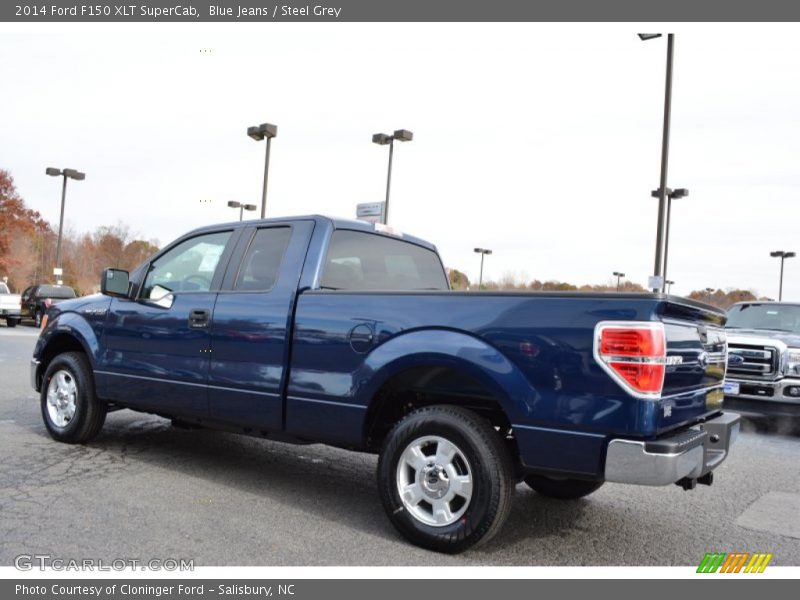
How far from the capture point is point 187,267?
5.46 m

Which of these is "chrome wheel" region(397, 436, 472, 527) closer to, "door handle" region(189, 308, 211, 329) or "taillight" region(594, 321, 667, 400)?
"taillight" region(594, 321, 667, 400)

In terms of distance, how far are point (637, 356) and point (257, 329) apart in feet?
8.27

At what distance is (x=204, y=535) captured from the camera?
3820mm

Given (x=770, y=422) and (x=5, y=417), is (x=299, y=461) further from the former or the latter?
(x=770, y=422)

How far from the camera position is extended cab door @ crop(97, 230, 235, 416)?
4957 millimetres

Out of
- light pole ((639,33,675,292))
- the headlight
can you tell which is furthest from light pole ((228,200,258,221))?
the headlight

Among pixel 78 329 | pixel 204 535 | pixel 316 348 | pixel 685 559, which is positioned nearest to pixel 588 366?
pixel 685 559

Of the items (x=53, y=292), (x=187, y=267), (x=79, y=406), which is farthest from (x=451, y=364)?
(x=53, y=292)

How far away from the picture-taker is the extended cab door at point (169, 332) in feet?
16.3

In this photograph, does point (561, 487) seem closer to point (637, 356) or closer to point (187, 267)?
point (637, 356)

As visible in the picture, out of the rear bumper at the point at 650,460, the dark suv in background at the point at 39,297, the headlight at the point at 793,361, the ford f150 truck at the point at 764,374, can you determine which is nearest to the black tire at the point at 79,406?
the rear bumper at the point at 650,460

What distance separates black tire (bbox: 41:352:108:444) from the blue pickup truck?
0.06 ft

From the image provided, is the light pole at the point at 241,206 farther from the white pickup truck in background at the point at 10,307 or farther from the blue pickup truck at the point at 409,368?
the blue pickup truck at the point at 409,368

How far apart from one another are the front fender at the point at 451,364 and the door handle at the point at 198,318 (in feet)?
4.68
